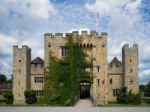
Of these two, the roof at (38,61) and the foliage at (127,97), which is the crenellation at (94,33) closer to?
the foliage at (127,97)

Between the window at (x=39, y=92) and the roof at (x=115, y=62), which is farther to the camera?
the roof at (x=115, y=62)

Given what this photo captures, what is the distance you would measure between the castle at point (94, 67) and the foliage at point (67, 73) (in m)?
1.12

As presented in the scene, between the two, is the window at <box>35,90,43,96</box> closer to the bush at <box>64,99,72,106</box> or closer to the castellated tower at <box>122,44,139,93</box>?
the bush at <box>64,99,72,106</box>

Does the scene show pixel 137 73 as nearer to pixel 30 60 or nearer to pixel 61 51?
pixel 61 51

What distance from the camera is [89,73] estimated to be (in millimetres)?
65625

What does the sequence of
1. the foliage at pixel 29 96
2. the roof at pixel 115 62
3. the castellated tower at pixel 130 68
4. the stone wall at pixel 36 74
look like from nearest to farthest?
the foliage at pixel 29 96 → the castellated tower at pixel 130 68 → the stone wall at pixel 36 74 → the roof at pixel 115 62

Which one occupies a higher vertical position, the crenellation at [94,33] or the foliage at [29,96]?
the crenellation at [94,33]

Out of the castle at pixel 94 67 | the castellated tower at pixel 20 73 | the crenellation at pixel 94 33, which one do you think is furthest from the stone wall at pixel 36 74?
the crenellation at pixel 94 33

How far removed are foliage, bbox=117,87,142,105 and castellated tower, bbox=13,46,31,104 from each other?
1663 centimetres

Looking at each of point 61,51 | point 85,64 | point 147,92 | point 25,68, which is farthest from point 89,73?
point 147,92

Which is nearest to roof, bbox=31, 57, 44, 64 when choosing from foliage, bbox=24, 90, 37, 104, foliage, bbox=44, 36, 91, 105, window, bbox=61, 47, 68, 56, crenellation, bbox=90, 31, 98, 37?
foliage, bbox=44, 36, 91, 105

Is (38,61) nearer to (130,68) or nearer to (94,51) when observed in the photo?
(94,51)

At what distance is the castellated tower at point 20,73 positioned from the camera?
6569 centimetres

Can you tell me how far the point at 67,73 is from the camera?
64750 mm
